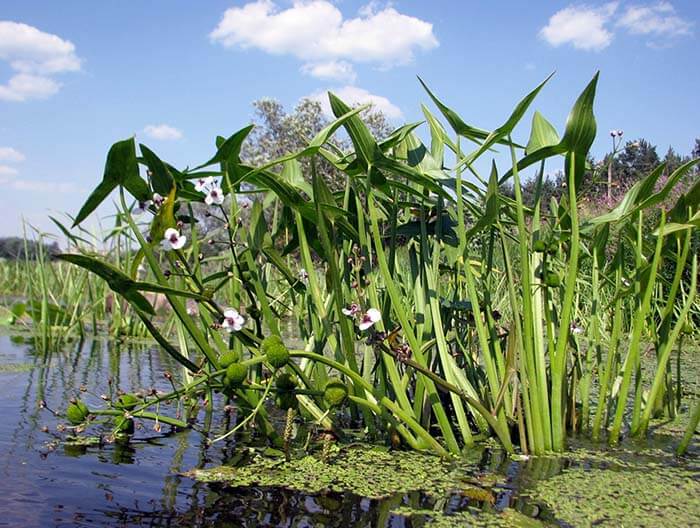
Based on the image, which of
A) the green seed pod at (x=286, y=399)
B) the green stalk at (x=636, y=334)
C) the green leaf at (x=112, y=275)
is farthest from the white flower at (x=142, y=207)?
the green stalk at (x=636, y=334)

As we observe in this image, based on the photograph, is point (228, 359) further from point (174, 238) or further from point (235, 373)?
point (174, 238)

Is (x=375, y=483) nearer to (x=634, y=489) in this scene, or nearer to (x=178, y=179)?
(x=634, y=489)

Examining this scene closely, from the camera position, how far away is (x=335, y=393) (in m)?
1.31

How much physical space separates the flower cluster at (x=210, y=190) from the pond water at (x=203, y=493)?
0.57 m

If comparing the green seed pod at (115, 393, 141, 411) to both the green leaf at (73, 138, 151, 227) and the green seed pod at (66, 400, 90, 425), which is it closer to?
the green seed pod at (66, 400, 90, 425)

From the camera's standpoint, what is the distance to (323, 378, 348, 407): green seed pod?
1.31 meters

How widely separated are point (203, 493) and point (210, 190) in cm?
61

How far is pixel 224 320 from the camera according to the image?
124cm

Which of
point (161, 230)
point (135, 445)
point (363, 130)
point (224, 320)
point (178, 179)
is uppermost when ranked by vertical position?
point (363, 130)

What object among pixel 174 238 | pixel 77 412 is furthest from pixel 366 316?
pixel 77 412

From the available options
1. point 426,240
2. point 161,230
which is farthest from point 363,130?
point 161,230

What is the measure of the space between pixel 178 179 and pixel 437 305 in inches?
26.4

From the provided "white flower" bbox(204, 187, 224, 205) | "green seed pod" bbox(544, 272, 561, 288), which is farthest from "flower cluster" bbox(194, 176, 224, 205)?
"green seed pod" bbox(544, 272, 561, 288)

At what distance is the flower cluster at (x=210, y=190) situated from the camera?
1347mm
